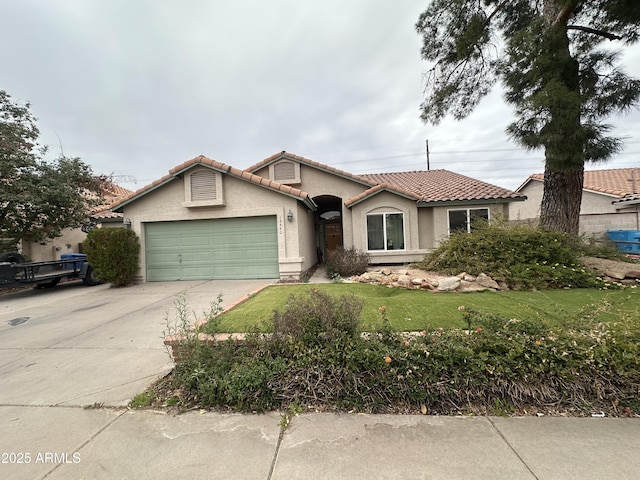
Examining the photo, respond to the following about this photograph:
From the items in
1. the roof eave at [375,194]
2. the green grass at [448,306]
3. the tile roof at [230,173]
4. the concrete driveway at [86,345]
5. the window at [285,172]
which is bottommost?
the concrete driveway at [86,345]

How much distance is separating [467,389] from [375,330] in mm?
1067

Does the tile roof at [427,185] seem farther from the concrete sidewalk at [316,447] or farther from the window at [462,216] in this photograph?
the concrete sidewalk at [316,447]

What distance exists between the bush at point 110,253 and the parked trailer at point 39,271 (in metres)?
1.78

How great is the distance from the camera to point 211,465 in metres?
2.19

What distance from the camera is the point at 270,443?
7.90 feet

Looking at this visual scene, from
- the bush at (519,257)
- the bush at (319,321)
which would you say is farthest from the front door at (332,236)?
the bush at (319,321)

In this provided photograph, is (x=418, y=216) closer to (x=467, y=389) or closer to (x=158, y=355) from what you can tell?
(x=467, y=389)

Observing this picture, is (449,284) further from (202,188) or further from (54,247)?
(54,247)

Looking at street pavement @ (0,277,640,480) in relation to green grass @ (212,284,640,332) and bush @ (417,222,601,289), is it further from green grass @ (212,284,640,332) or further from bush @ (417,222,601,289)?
bush @ (417,222,601,289)

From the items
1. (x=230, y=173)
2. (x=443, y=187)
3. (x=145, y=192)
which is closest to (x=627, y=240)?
(x=443, y=187)

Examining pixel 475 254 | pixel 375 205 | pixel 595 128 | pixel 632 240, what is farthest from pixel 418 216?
pixel 632 240

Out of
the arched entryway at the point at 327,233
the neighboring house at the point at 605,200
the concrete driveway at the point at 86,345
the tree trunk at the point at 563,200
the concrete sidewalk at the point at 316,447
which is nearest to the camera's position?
the concrete sidewalk at the point at 316,447

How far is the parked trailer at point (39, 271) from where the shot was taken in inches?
351

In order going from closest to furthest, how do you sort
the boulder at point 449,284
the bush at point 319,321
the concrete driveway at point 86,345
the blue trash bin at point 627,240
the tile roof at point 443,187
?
1. the bush at point 319,321
2. the concrete driveway at point 86,345
3. the boulder at point 449,284
4. the tile roof at point 443,187
5. the blue trash bin at point 627,240
